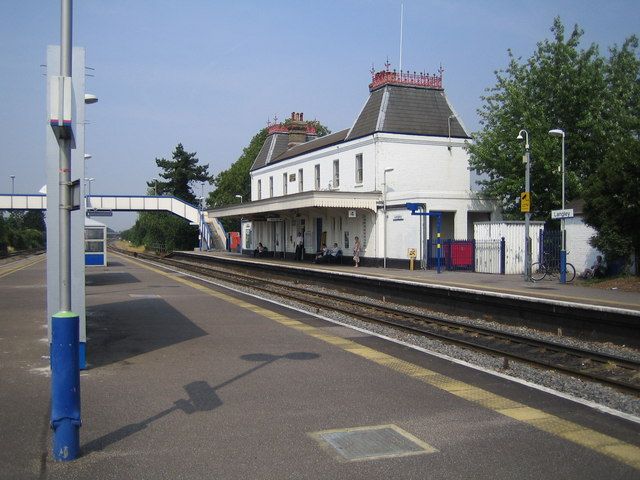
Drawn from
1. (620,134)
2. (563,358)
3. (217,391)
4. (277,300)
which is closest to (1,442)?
(217,391)

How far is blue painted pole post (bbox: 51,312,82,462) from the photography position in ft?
16.3

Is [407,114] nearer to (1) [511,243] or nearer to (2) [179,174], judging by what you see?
(1) [511,243]

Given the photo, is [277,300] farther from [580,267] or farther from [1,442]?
[1,442]

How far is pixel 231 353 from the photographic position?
9.79 metres

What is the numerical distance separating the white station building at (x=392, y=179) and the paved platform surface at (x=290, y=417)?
2090 cm

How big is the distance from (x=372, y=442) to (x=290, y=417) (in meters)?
1.05

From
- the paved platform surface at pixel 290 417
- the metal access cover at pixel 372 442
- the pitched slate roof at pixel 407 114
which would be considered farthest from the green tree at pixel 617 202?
the metal access cover at pixel 372 442

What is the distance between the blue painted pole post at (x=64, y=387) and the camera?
4.96 m

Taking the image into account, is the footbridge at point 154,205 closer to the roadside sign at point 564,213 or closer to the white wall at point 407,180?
the white wall at point 407,180

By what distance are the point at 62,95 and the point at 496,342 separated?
9.26m

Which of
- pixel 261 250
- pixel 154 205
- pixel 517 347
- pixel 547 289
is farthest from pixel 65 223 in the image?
pixel 154 205

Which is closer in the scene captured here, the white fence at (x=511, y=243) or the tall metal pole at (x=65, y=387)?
the tall metal pole at (x=65, y=387)

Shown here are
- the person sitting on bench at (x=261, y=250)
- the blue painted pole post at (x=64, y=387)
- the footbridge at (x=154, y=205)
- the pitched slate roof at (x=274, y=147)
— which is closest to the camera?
the blue painted pole post at (x=64, y=387)

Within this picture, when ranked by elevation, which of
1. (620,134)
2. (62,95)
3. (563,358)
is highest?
(620,134)
